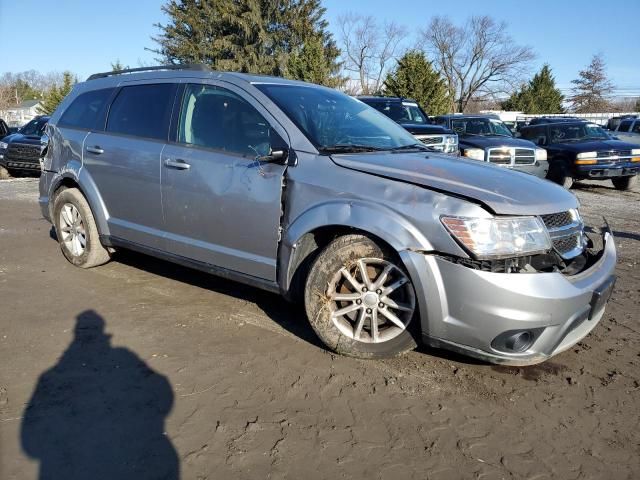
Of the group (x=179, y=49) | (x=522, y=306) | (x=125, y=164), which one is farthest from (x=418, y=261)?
(x=179, y=49)

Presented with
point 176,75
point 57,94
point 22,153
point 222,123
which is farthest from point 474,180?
point 57,94

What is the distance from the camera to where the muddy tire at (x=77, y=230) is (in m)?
5.10

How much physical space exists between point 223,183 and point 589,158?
1047 centimetres

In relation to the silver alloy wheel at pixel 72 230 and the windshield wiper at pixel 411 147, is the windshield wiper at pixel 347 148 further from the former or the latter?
the silver alloy wheel at pixel 72 230

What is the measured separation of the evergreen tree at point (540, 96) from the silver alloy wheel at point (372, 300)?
2258 inches

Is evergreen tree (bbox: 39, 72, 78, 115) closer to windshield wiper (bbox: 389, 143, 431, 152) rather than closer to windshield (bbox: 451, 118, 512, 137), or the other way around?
windshield (bbox: 451, 118, 512, 137)

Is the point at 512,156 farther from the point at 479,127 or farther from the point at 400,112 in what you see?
the point at 400,112

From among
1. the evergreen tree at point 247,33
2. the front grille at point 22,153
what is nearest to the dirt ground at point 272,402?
the front grille at point 22,153

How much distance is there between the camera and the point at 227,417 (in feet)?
9.07

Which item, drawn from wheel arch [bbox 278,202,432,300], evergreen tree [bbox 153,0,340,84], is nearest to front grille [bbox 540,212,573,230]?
wheel arch [bbox 278,202,432,300]

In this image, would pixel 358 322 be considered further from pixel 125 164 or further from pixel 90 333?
pixel 125 164

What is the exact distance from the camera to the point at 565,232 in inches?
129

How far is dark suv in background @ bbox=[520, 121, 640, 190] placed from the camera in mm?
11828

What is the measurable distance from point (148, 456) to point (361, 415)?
1.07 meters
